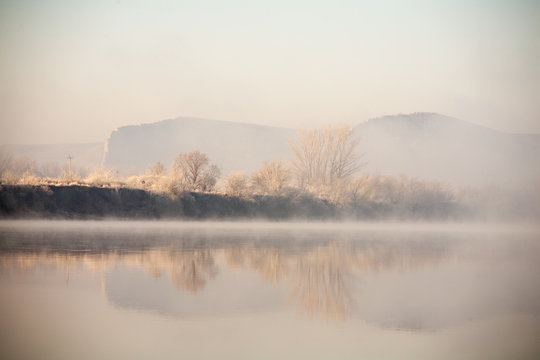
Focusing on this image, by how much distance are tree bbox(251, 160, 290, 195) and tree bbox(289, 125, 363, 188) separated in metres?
6.23

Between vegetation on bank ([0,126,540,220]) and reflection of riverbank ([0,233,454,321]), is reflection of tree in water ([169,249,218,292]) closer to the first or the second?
reflection of riverbank ([0,233,454,321])

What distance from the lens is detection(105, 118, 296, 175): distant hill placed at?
7869 centimetres

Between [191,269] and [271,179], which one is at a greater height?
[271,179]

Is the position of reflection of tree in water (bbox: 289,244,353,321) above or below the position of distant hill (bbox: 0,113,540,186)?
below

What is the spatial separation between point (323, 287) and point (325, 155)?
112 feet

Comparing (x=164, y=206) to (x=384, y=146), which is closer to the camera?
(x=164, y=206)

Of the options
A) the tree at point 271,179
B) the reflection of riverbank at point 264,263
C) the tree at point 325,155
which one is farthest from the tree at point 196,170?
the reflection of riverbank at point 264,263

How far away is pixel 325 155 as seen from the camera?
41312mm

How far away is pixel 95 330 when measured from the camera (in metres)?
5.09

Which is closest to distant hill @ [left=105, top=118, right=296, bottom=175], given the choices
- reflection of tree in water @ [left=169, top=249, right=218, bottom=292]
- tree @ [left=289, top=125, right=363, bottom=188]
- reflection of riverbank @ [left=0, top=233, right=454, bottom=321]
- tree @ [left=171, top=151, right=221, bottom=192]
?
tree @ [left=289, top=125, right=363, bottom=188]

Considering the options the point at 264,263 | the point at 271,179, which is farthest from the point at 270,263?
the point at 271,179

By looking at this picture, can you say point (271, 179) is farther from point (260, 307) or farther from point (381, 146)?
point (381, 146)

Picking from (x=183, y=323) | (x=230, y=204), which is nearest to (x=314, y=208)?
(x=230, y=204)

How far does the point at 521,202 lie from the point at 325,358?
42.7 meters
